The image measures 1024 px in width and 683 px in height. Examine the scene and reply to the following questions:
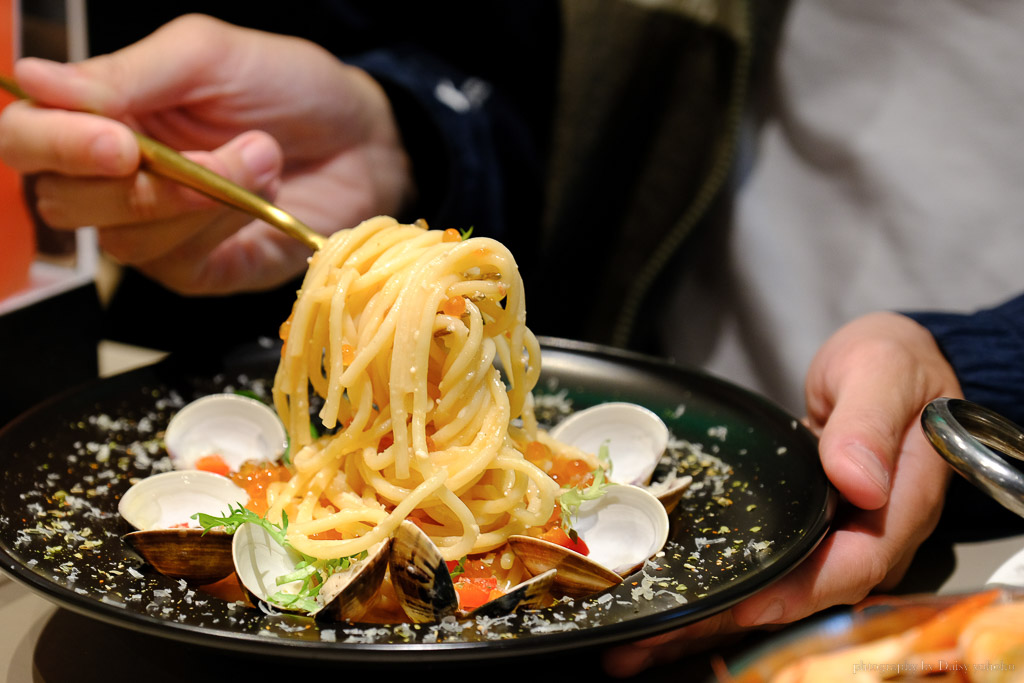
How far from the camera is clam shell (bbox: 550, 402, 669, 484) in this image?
2264 mm

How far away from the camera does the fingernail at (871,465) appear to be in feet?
5.81

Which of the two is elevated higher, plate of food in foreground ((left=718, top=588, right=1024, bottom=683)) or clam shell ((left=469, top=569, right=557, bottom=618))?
plate of food in foreground ((left=718, top=588, right=1024, bottom=683))

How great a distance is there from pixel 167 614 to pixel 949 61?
325cm

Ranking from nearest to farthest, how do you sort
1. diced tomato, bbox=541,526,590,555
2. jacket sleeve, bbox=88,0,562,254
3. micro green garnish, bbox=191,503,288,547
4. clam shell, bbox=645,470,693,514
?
micro green garnish, bbox=191,503,288,547 → diced tomato, bbox=541,526,590,555 → clam shell, bbox=645,470,693,514 → jacket sleeve, bbox=88,0,562,254

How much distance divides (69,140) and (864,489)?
7.03 ft

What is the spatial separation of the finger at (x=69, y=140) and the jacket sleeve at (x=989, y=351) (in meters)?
2.28

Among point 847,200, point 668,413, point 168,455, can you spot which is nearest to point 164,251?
point 168,455

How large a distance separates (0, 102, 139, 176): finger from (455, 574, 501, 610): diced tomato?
142cm

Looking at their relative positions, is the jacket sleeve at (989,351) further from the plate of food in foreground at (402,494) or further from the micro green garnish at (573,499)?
the micro green garnish at (573,499)

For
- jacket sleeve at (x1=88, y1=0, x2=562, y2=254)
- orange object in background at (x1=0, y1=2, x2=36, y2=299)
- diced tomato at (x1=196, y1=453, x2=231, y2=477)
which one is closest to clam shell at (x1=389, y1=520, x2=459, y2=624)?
diced tomato at (x1=196, y1=453, x2=231, y2=477)

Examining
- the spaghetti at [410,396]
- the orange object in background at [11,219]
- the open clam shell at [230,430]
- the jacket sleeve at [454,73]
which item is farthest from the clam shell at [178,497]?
the jacket sleeve at [454,73]

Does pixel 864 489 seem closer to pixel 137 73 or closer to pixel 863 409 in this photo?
pixel 863 409

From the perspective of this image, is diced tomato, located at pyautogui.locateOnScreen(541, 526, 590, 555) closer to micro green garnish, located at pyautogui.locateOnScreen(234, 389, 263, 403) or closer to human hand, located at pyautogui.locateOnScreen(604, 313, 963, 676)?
human hand, located at pyautogui.locateOnScreen(604, 313, 963, 676)

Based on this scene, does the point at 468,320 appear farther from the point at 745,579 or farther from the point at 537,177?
the point at 537,177
